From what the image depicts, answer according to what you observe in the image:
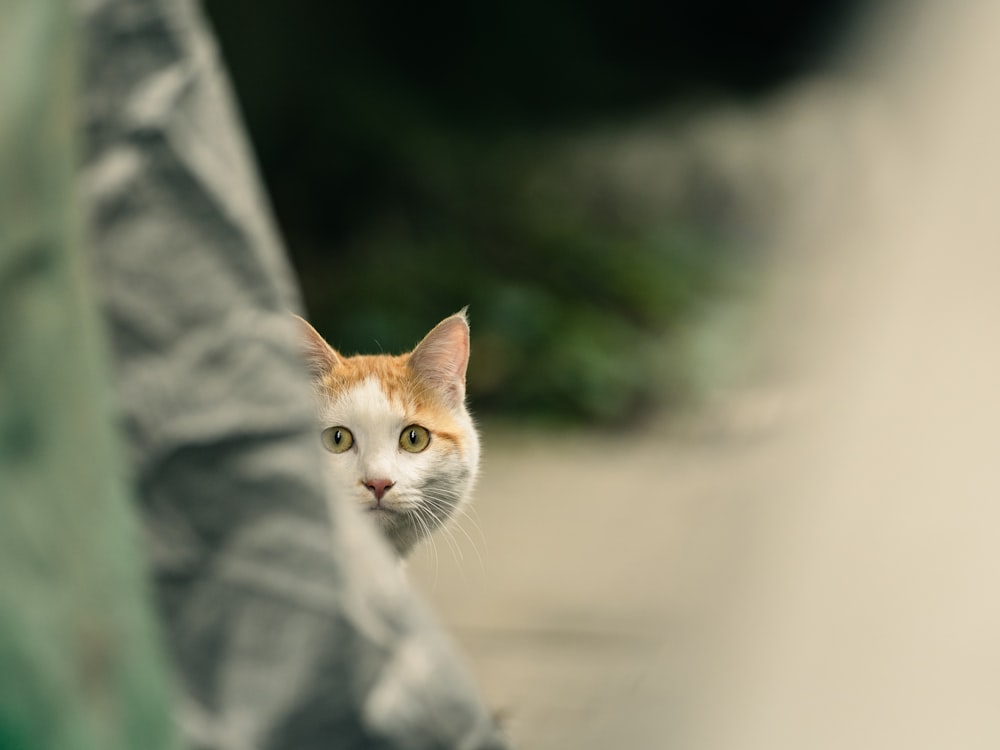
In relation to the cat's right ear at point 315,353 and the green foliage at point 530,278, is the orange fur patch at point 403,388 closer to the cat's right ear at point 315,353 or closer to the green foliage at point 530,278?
the cat's right ear at point 315,353

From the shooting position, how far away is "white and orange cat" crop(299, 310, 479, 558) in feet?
2.31

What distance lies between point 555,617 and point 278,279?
1.22 meters

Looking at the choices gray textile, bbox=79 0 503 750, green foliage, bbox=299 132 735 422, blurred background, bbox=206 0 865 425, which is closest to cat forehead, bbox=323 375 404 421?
gray textile, bbox=79 0 503 750

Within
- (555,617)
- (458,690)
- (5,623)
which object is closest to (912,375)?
(555,617)

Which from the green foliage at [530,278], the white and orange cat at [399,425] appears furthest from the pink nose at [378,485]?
the green foliage at [530,278]

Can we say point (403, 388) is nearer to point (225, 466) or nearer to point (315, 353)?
point (315, 353)

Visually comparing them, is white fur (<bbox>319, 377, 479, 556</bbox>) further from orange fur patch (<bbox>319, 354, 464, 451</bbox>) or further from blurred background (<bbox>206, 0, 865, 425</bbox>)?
blurred background (<bbox>206, 0, 865, 425</bbox>)

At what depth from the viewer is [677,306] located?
2990mm

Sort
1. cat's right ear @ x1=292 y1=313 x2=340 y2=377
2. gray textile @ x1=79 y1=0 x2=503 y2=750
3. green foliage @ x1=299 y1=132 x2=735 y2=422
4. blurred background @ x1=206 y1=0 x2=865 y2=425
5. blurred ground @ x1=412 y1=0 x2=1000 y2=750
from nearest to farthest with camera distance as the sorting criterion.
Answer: gray textile @ x1=79 y1=0 x2=503 y2=750
cat's right ear @ x1=292 y1=313 x2=340 y2=377
blurred ground @ x1=412 y1=0 x2=1000 y2=750
green foliage @ x1=299 y1=132 x2=735 y2=422
blurred background @ x1=206 y1=0 x2=865 y2=425

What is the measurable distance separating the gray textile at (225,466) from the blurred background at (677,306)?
32 cm

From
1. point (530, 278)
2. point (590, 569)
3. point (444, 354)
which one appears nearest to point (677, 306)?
point (530, 278)

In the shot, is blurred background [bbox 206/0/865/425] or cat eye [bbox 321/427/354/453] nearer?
cat eye [bbox 321/427/354/453]

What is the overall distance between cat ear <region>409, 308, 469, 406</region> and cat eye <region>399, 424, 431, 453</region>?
0.03 metres

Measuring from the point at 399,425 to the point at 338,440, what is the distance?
41 millimetres
